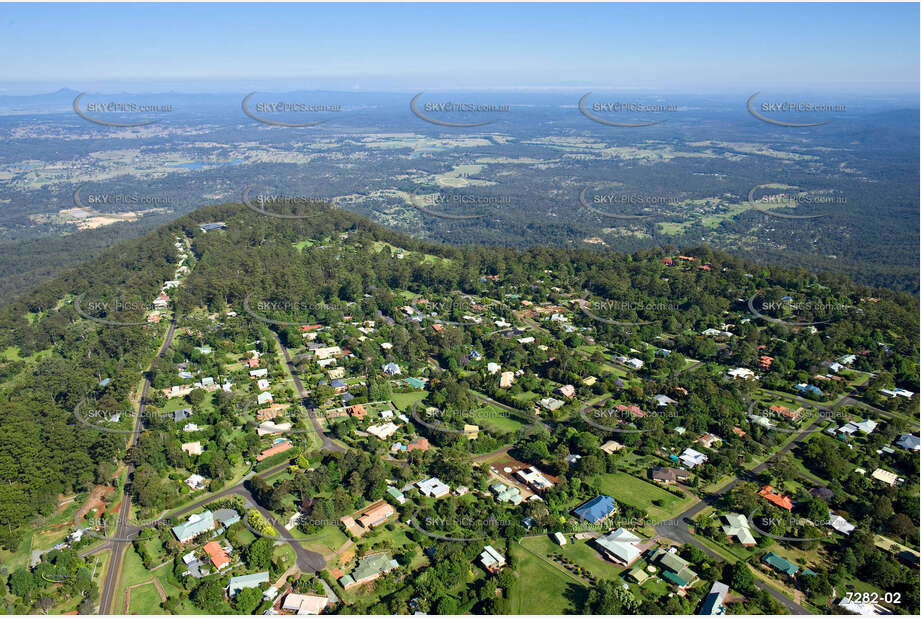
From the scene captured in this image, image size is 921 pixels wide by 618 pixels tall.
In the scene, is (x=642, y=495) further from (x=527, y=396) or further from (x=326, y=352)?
(x=326, y=352)

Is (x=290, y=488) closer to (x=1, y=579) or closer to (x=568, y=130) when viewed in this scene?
(x=1, y=579)

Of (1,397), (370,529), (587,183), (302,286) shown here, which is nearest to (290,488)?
(370,529)

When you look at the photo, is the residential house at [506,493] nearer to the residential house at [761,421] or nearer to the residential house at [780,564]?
the residential house at [780,564]

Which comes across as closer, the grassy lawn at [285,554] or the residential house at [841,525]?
the grassy lawn at [285,554]

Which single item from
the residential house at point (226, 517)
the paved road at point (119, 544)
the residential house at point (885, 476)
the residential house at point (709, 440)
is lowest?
the paved road at point (119, 544)

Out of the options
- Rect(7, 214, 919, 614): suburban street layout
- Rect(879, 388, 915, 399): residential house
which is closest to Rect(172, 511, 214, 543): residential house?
Rect(7, 214, 919, 614): suburban street layout

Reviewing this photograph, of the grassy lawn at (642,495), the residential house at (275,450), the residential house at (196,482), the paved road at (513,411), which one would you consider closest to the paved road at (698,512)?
the grassy lawn at (642,495)
